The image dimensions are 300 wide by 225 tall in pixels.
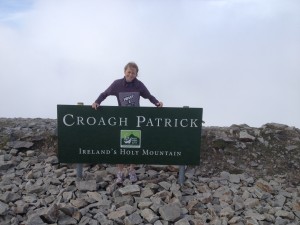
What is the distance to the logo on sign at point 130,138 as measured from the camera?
738 cm

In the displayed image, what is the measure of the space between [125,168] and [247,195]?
236 centimetres

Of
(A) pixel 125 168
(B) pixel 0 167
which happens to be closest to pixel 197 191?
(A) pixel 125 168

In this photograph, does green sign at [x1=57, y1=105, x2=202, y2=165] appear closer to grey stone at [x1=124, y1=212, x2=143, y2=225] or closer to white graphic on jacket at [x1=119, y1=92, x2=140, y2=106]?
white graphic on jacket at [x1=119, y1=92, x2=140, y2=106]

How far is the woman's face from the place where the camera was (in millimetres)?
7227

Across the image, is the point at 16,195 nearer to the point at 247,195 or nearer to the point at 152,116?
the point at 152,116

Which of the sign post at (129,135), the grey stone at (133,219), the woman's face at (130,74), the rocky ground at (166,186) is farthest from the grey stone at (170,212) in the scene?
the woman's face at (130,74)

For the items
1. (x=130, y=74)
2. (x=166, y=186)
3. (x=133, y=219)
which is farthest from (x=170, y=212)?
(x=130, y=74)

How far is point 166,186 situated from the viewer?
24.0ft

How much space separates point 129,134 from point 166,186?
118cm

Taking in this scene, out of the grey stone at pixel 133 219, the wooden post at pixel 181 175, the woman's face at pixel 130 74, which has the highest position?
the woman's face at pixel 130 74

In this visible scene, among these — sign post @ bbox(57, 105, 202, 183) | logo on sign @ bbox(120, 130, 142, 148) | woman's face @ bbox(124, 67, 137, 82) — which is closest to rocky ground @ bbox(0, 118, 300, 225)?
sign post @ bbox(57, 105, 202, 183)

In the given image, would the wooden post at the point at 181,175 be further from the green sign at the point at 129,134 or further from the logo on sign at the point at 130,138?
the logo on sign at the point at 130,138

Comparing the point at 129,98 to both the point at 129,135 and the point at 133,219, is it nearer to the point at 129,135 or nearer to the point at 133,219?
the point at 129,135

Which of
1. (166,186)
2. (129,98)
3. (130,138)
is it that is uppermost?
(129,98)
